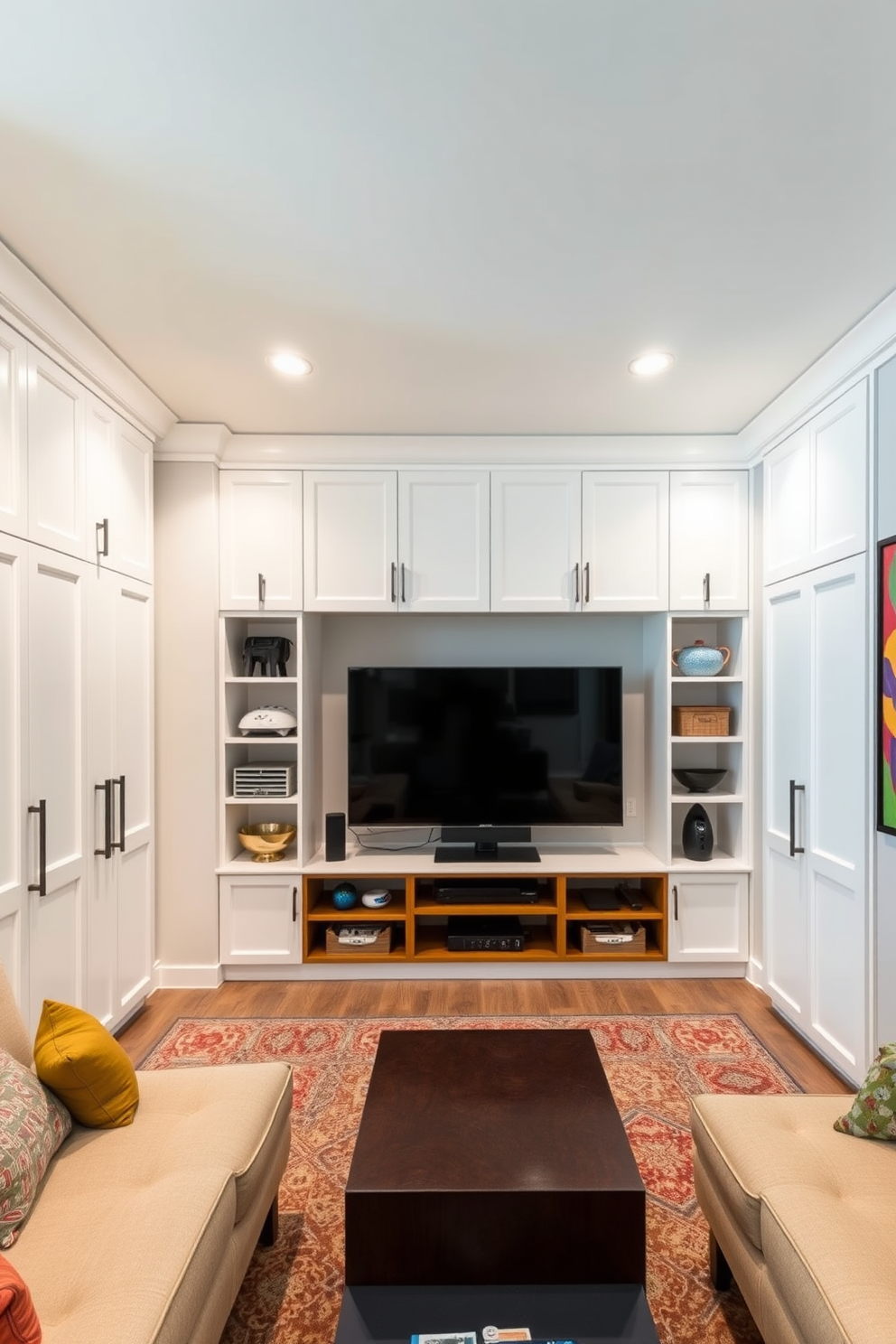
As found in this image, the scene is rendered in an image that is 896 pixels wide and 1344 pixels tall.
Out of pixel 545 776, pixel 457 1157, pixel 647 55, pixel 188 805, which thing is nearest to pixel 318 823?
pixel 188 805

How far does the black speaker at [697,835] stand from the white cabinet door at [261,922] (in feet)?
6.47

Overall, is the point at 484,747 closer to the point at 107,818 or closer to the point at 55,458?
the point at 107,818

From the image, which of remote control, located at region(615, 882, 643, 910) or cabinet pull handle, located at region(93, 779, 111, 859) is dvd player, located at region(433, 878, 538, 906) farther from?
cabinet pull handle, located at region(93, 779, 111, 859)

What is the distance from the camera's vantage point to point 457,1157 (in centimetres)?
152

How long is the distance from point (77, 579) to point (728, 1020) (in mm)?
3239

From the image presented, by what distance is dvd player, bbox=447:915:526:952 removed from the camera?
3605mm

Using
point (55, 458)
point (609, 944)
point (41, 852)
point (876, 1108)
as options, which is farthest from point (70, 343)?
point (609, 944)

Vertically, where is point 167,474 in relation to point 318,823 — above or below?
above

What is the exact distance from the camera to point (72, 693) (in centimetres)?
261

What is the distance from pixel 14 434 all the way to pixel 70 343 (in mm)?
457

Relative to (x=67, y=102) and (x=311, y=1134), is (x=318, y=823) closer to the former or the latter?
(x=311, y=1134)

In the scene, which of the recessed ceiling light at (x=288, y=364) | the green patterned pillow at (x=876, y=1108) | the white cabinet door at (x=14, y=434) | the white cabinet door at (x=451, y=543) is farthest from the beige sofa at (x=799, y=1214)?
the recessed ceiling light at (x=288, y=364)

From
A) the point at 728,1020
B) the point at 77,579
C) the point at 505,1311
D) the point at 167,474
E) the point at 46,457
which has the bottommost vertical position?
the point at 728,1020

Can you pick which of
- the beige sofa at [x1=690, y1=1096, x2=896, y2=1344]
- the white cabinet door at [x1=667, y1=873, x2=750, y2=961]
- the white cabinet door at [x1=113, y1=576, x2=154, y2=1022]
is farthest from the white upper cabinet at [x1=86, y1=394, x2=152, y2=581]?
the white cabinet door at [x1=667, y1=873, x2=750, y2=961]
